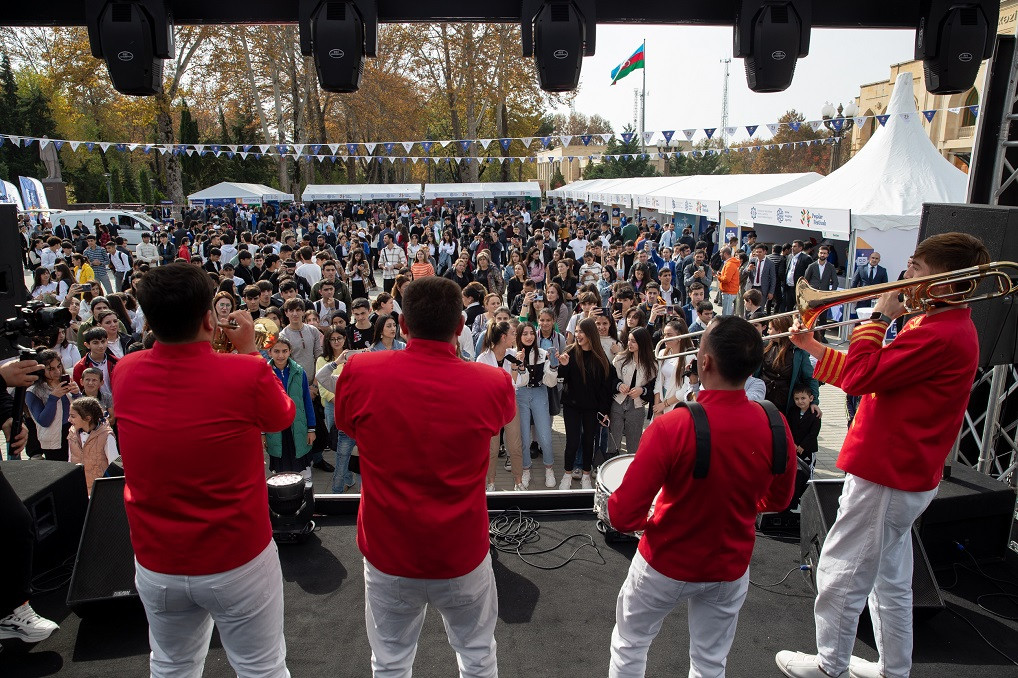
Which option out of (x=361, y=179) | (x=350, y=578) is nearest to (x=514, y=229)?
(x=350, y=578)

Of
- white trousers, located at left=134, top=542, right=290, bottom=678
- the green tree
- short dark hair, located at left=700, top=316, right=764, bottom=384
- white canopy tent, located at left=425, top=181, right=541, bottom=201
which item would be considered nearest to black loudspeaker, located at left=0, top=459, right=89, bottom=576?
white trousers, located at left=134, top=542, right=290, bottom=678

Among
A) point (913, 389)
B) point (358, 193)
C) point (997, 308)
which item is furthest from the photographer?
point (358, 193)

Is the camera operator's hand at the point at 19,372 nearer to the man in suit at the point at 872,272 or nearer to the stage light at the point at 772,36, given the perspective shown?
the stage light at the point at 772,36

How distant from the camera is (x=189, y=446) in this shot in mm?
2059

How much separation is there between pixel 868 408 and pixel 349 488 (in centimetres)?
436

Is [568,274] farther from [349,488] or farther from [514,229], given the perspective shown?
[514,229]

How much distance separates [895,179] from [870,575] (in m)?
11.6

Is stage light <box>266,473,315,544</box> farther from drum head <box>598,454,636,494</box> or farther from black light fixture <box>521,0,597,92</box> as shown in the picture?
black light fixture <box>521,0,597,92</box>

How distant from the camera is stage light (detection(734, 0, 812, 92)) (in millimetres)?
4250

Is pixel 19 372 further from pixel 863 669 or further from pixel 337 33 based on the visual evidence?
pixel 863 669

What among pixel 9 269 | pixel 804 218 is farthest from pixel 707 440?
pixel 804 218

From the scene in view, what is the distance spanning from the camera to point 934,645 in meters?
3.14

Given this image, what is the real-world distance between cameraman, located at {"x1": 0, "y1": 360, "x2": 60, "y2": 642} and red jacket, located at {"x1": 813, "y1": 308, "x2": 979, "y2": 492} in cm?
357

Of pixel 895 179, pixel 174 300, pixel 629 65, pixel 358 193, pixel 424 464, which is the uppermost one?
pixel 629 65
